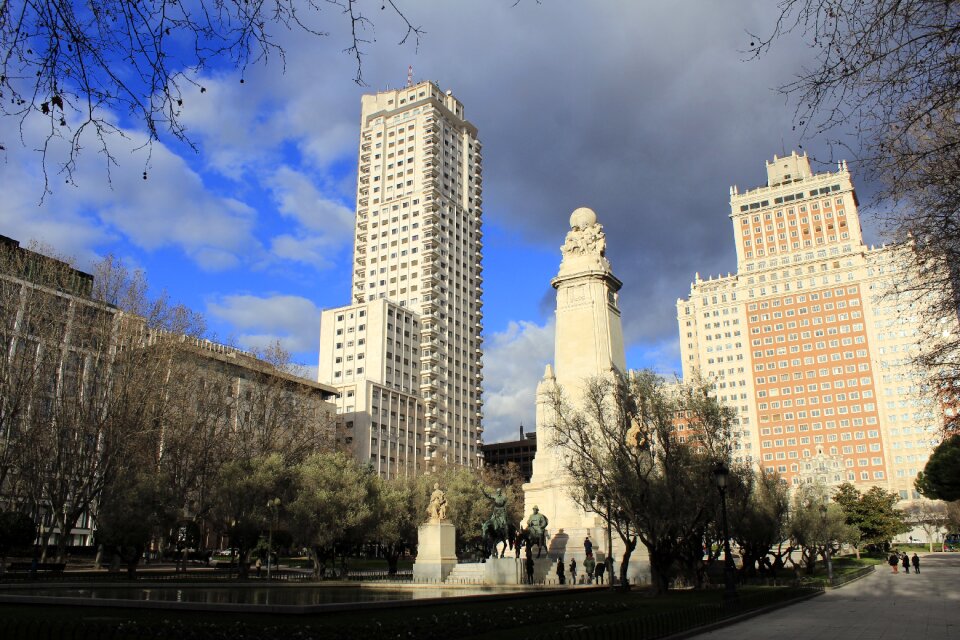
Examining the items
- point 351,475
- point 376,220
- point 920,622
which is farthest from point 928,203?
point 376,220

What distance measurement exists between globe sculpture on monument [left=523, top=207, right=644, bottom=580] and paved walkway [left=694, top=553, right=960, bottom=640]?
15176 mm

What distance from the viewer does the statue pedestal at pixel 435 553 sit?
34.6 m

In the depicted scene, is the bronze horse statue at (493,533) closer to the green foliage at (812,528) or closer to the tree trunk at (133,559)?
the tree trunk at (133,559)

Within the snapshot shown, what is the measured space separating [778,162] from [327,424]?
112m

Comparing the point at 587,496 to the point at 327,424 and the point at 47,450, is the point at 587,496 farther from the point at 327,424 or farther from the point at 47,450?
the point at 327,424

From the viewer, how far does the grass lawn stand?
38.2ft

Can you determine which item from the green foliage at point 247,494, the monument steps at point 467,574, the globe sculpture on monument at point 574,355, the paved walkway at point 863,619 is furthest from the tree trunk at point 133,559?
the paved walkway at point 863,619

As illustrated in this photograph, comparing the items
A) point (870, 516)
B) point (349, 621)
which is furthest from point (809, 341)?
point (349, 621)

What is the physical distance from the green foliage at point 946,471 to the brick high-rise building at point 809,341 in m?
49.5

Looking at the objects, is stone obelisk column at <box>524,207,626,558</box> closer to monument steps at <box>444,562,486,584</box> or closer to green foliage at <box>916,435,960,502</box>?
monument steps at <box>444,562,486,584</box>

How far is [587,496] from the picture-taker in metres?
29.7

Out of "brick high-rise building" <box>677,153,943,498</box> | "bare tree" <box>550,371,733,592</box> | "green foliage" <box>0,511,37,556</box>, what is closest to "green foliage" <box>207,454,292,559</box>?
"green foliage" <box>0,511,37,556</box>

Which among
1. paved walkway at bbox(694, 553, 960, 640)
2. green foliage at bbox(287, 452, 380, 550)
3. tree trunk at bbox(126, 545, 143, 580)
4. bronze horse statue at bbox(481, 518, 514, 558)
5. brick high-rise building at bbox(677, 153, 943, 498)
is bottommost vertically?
paved walkway at bbox(694, 553, 960, 640)

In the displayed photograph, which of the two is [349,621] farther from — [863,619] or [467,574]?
[467,574]
